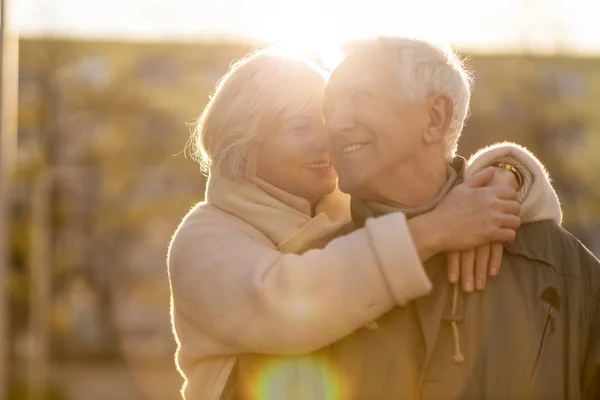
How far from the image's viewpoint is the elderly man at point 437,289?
4348 mm

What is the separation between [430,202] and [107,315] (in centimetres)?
3261

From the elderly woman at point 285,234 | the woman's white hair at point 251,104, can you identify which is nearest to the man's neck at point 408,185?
the elderly woman at point 285,234

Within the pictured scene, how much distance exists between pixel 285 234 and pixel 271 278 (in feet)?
1.36

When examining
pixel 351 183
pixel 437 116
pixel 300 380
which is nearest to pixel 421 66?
pixel 437 116

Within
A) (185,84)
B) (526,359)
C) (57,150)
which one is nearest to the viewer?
(526,359)

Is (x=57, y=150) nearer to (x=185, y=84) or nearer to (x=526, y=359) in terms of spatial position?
(x=185, y=84)

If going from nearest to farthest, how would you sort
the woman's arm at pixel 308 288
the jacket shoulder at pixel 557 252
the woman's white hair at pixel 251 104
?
the woman's arm at pixel 308 288 → the jacket shoulder at pixel 557 252 → the woman's white hair at pixel 251 104

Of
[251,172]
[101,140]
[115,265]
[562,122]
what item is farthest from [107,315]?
[251,172]

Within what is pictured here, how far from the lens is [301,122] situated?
194 inches

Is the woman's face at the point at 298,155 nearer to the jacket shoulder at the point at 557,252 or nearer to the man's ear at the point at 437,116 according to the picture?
the man's ear at the point at 437,116

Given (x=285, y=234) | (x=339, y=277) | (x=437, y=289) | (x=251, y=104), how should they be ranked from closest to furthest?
(x=339, y=277) → (x=437, y=289) → (x=285, y=234) → (x=251, y=104)

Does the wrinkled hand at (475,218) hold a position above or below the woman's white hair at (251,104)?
below

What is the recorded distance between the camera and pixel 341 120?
4.47 m

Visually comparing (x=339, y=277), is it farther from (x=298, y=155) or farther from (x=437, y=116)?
(x=298, y=155)
